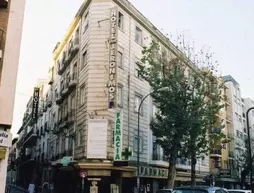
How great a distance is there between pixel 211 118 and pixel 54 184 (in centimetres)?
1536

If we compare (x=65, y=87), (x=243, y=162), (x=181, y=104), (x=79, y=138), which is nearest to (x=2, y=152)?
(x=79, y=138)

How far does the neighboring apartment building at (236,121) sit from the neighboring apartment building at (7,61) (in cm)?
3728

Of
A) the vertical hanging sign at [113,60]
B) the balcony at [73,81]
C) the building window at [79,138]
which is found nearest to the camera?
the vertical hanging sign at [113,60]

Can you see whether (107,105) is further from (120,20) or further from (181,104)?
(120,20)

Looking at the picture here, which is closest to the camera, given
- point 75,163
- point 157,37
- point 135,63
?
point 75,163

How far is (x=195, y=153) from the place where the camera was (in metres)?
23.3

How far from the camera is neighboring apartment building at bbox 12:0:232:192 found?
70.8 feet

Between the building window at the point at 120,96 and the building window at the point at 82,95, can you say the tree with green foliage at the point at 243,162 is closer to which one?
the building window at the point at 120,96

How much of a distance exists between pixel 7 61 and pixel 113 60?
11.1 meters

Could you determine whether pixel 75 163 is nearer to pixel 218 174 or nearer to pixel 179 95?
pixel 179 95

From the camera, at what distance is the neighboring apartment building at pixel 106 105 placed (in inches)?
850

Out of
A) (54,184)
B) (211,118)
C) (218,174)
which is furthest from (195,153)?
(218,174)

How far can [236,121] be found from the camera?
5219 centimetres

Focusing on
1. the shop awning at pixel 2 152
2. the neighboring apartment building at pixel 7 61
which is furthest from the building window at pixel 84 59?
the shop awning at pixel 2 152
